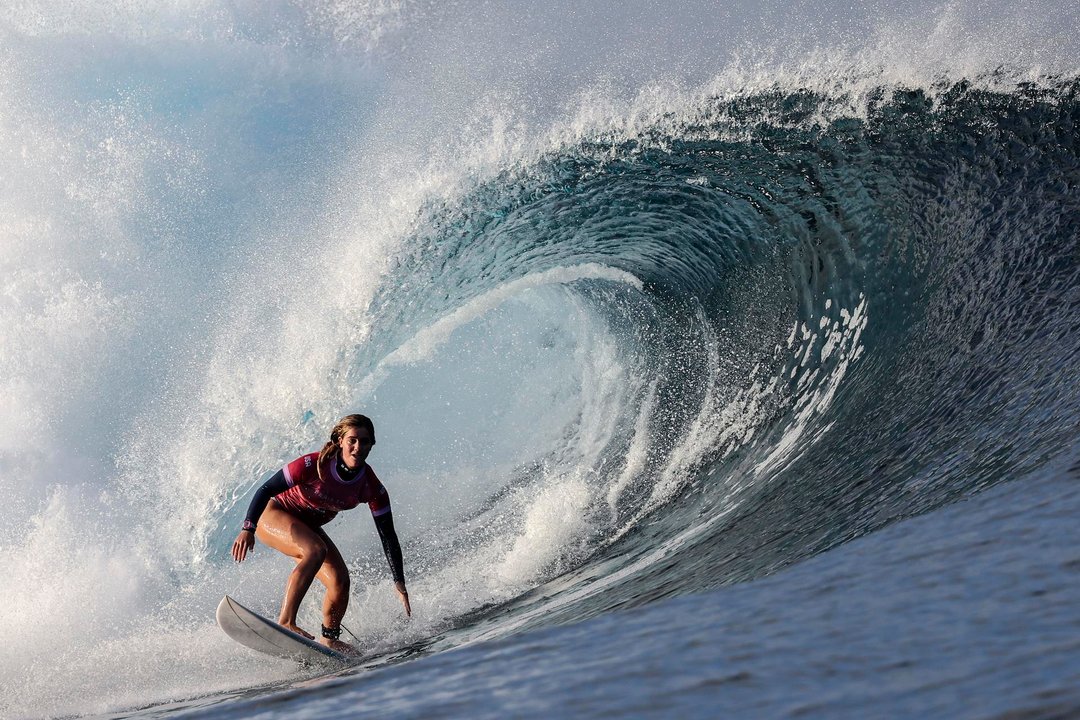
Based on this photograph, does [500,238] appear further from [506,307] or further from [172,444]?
[172,444]

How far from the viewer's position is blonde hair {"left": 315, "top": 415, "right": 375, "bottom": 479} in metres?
4.81

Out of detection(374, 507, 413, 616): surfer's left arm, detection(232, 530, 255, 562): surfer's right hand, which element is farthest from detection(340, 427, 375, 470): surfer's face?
detection(232, 530, 255, 562): surfer's right hand

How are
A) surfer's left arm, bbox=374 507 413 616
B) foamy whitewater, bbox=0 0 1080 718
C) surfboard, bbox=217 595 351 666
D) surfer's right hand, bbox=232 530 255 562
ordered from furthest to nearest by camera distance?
surfer's left arm, bbox=374 507 413 616, surfer's right hand, bbox=232 530 255 562, surfboard, bbox=217 595 351 666, foamy whitewater, bbox=0 0 1080 718

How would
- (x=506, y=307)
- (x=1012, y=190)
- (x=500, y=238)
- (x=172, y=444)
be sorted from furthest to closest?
1. (x=506, y=307)
2. (x=500, y=238)
3. (x=172, y=444)
4. (x=1012, y=190)

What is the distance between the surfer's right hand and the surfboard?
0.67ft

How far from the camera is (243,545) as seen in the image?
4750mm

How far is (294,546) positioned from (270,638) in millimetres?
517

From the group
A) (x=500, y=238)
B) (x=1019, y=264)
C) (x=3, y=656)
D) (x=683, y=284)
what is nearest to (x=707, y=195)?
(x=683, y=284)

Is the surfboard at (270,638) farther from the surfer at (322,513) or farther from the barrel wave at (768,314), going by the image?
the barrel wave at (768,314)

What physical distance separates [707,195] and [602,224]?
3.44 ft

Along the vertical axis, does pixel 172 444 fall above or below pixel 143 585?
above

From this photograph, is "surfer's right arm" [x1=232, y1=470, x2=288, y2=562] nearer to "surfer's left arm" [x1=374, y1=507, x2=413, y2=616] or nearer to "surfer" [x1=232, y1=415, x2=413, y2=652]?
"surfer" [x1=232, y1=415, x2=413, y2=652]

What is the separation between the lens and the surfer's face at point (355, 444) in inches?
189

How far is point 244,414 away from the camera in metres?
7.43
